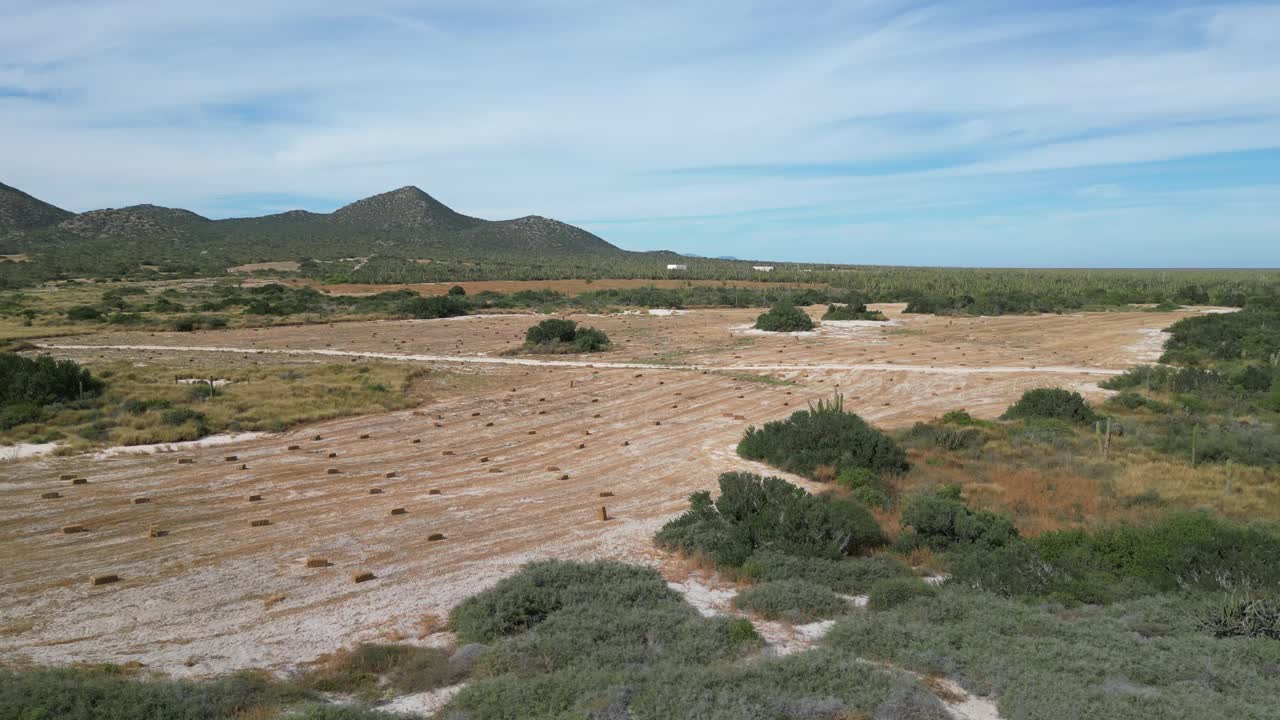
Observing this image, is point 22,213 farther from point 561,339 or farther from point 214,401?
point 214,401

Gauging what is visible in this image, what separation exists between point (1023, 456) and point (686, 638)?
10268mm

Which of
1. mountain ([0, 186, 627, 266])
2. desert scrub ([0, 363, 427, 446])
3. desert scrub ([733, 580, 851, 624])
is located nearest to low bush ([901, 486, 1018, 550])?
desert scrub ([733, 580, 851, 624])

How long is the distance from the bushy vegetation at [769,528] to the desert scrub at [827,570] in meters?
0.24

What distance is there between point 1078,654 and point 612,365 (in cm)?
2177

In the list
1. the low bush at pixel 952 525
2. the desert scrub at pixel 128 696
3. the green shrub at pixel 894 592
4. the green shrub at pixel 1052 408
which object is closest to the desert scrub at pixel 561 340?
the green shrub at pixel 1052 408

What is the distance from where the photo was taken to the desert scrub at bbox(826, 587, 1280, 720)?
5.77m

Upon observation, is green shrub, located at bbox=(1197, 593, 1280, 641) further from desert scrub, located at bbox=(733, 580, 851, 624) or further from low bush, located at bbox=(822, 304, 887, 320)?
low bush, located at bbox=(822, 304, 887, 320)

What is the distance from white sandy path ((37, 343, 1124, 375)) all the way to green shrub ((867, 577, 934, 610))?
18038mm

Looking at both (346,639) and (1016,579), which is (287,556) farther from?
(1016,579)

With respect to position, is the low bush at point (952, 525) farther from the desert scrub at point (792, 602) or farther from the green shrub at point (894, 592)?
the desert scrub at point (792, 602)

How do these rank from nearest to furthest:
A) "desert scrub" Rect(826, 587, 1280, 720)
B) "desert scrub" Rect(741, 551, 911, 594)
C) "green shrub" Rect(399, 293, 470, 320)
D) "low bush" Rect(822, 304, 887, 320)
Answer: "desert scrub" Rect(826, 587, 1280, 720) < "desert scrub" Rect(741, 551, 911, 594) < "low bush" Rect(822, 304, 887, 320) < "green shrub" Rect(399, 293, 470, 320)

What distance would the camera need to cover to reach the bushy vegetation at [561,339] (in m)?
31.4

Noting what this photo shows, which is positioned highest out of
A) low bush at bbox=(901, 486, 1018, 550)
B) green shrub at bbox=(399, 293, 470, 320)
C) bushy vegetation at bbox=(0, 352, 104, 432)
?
green shrub at bbox=(399, 293, 470, 320)

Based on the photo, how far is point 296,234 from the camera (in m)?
142
